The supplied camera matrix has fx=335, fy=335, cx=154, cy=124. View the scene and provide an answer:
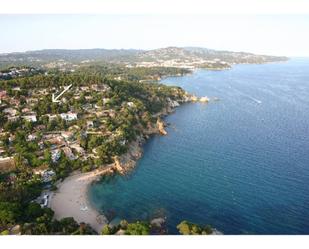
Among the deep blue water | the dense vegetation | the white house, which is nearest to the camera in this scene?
the dense vegetation

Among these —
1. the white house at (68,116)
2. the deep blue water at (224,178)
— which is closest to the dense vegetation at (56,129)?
the white house at (68,116)

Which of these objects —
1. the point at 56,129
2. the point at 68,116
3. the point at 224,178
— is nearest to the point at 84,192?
the point at 224,178

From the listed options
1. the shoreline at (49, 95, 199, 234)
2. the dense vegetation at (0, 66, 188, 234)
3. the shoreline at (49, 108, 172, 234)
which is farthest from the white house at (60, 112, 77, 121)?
the shoreline at (49, 108, 172, 234)

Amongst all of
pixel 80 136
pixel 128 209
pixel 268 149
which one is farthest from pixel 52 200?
pixel 268 149

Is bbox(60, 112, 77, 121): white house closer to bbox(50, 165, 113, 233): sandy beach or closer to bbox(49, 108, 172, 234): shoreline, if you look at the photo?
bbox(49, 108, 172, 234): shoreline

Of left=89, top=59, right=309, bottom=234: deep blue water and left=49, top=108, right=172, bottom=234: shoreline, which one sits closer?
left=89, top=59, right=309, bottom=234: deep blue water

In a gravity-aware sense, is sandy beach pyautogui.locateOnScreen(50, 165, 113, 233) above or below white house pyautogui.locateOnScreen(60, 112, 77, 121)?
below
